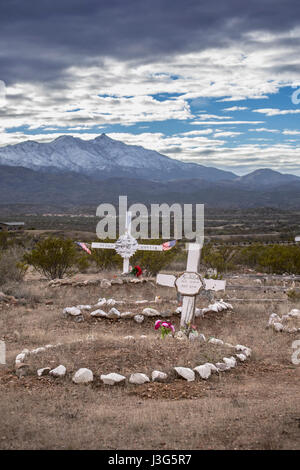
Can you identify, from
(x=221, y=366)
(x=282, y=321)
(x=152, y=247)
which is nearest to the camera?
(x=221, y=366)

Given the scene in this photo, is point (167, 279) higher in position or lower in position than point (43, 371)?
higher

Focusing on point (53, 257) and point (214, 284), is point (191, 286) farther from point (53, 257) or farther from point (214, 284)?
point (53, 257)

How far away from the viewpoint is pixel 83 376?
348 inches

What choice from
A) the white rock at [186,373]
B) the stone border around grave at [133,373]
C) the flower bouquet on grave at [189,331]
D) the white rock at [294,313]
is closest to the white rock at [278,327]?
the white rock at [294,313]

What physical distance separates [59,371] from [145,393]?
1.59 m

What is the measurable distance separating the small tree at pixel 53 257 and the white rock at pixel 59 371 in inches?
559

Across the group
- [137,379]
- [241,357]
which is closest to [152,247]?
[241,357]

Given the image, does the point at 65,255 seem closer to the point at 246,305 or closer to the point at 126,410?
the point at 246,305

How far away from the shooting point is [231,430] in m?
6.66

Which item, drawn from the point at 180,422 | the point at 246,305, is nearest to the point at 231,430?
the point at 180,422

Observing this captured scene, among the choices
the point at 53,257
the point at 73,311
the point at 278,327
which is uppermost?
the point at 53,257

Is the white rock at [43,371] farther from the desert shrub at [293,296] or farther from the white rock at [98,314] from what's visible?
the desert shrub at [293,296]

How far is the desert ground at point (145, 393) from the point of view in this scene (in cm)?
642
